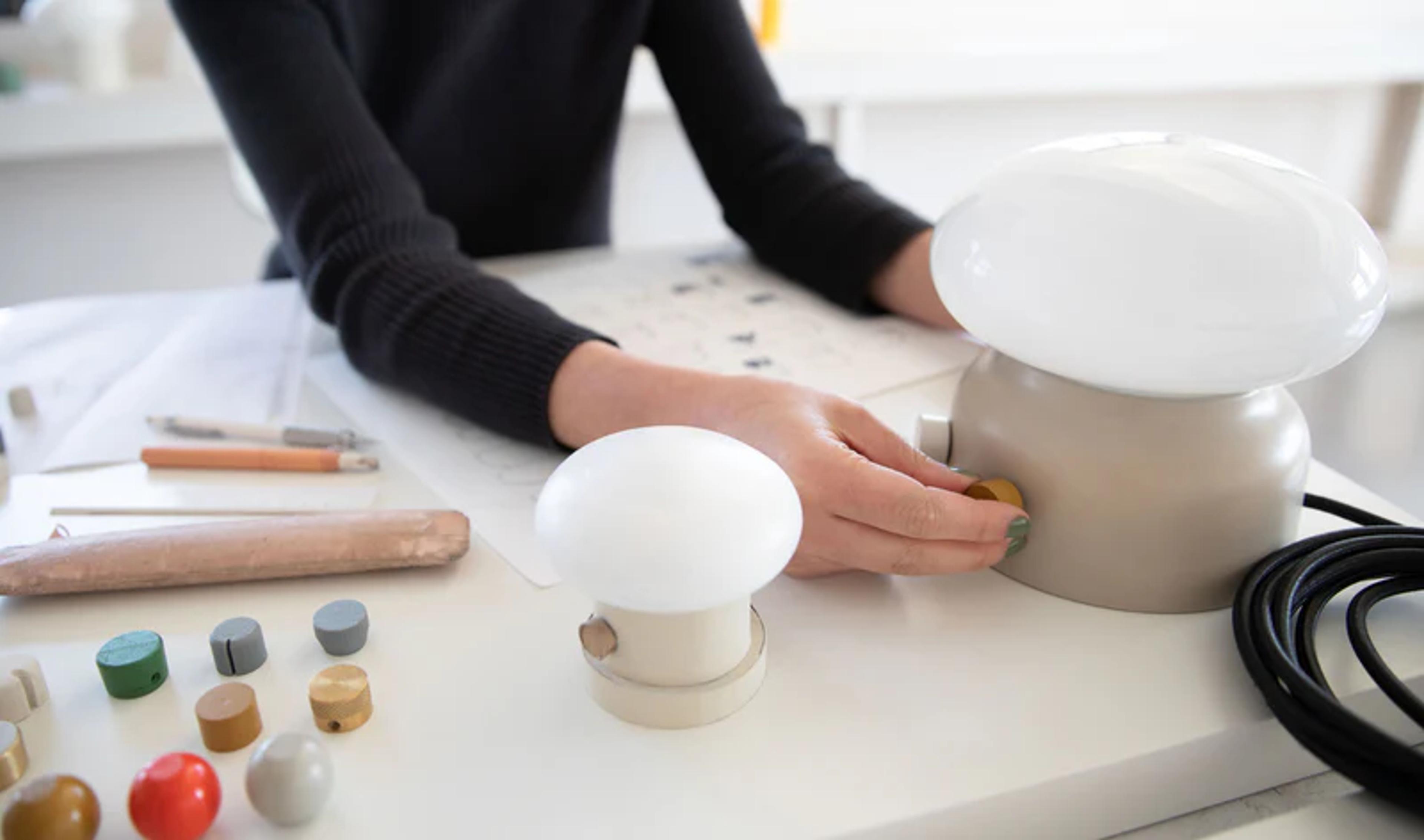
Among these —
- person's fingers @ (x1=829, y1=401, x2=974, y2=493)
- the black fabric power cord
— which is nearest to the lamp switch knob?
person's fingers @ (x1=829, y1=401, x2=974, y2=493)

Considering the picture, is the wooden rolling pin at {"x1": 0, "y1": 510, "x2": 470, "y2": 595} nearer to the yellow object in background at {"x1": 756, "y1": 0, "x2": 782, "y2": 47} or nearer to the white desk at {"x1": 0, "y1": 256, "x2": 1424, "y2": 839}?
the white desk at {"x1": 0, "y1": 256, "x2": 1424, "y2": 839}

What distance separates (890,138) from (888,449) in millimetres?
1384

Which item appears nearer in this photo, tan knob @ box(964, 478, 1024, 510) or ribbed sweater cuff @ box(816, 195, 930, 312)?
tan knob @ box(964, 478, 1024, 510)

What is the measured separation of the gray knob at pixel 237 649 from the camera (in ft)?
1.14

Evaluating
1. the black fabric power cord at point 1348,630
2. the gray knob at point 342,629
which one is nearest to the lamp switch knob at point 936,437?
the black fabric power cord at point 1348,630

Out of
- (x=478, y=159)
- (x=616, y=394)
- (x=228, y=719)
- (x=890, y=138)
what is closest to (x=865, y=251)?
(x=616, y=394)

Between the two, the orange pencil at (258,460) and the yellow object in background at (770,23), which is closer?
the orange pencil at (258,460)

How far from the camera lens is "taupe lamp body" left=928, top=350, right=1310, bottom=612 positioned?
36 cm

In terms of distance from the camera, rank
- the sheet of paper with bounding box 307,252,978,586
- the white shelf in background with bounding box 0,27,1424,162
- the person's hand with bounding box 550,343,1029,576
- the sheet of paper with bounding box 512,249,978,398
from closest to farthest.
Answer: the person's hand with bounding box 550,343,1029,576, the sheet of paper with bounding box 307,252,978,586, the sheet of paper with bounding box 512,249,978,398, the white shelf in background with bounding box 0,27,1424,162

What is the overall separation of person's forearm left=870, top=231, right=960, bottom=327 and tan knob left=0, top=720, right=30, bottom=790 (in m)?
0.52

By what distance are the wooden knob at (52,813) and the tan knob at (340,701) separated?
0.22 feet

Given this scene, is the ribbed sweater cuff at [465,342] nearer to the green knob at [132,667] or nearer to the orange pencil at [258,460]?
the orange pencil at [258,460]

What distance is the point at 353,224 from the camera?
605 millimetres

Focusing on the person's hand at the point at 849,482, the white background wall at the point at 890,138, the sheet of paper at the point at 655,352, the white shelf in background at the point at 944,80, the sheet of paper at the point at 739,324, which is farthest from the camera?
the white background wall at the point at 890,138
